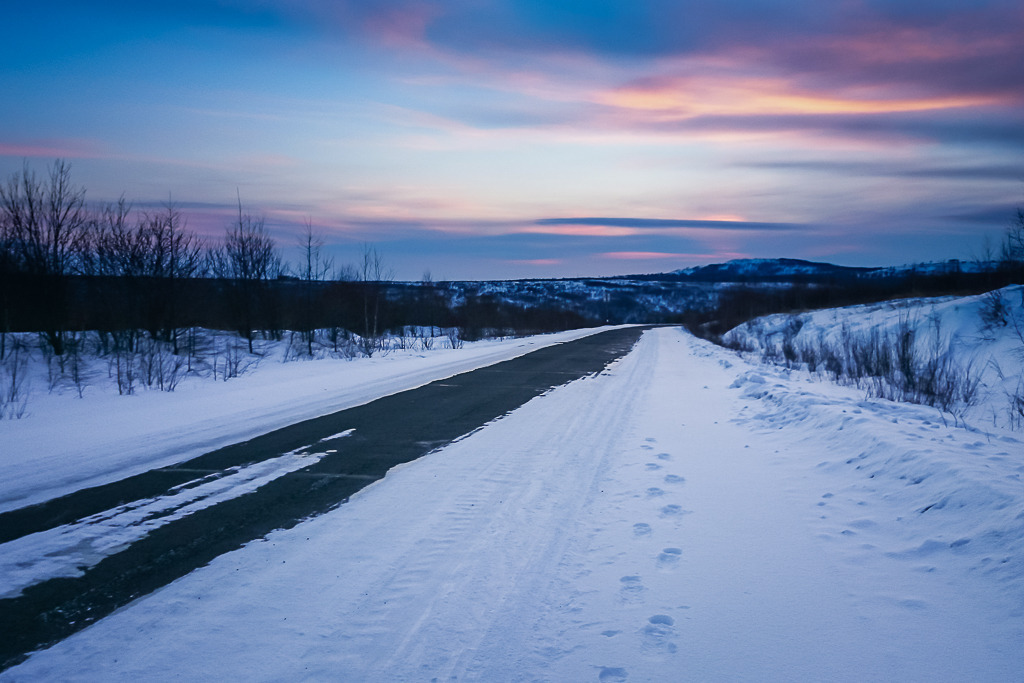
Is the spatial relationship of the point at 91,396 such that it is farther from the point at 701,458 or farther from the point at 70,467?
the point at 701,458

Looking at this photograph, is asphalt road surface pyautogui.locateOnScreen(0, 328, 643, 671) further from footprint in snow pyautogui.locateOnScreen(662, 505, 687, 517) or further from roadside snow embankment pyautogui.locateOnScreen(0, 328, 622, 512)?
footprint in snow pyautogui.locateOnScreen(662, 505, 687, 517)

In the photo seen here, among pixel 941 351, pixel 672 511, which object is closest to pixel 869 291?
pixel 941 351

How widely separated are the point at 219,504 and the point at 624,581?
3726 millimetres

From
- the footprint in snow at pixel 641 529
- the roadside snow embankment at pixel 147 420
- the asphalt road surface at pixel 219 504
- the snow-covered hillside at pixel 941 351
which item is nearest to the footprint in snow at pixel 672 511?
the footprint in snow at pixel 641 529

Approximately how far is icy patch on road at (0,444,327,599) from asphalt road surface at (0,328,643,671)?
0.10m

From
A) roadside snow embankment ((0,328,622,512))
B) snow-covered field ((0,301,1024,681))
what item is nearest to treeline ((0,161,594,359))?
roadside snow embankment ((0,328,622,512))

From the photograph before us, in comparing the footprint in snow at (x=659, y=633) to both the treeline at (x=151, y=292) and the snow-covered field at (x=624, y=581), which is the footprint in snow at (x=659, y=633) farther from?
the treeline at (x=151, y=292)

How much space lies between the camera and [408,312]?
4591 centimetres

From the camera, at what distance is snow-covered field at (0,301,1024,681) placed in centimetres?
295

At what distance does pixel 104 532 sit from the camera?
462cm

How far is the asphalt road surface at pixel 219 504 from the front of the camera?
345cm

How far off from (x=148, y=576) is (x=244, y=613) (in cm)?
100

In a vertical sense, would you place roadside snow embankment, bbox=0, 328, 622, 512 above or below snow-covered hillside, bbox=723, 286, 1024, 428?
below

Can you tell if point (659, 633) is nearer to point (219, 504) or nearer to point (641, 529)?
point (641, 529)
